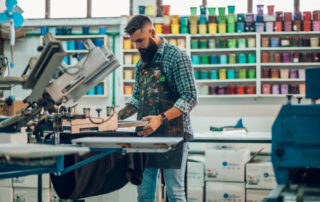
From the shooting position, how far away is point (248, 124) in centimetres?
532

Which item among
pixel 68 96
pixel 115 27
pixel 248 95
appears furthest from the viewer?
pixel 115 27

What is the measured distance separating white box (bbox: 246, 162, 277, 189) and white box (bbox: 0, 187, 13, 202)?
2095 mm

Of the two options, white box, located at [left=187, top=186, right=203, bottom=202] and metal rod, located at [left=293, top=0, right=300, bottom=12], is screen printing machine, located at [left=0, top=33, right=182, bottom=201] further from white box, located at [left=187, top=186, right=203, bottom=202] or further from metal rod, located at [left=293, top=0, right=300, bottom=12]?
metal rod, located at [left=293, top=0, right=300, bottom=12]

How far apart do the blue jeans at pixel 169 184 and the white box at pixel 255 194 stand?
163cm

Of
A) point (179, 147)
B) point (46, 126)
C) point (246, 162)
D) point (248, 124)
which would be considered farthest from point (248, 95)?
point (46, 126)

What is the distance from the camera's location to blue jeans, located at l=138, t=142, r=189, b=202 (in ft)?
7.41

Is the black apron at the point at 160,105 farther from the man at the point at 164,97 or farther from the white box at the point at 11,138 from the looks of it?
the white box at the point at 11,138

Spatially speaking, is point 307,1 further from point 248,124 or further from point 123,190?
point 123,190

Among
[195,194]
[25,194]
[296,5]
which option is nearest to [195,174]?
[195,194]

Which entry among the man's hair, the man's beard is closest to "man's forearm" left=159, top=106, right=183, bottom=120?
the man's beard

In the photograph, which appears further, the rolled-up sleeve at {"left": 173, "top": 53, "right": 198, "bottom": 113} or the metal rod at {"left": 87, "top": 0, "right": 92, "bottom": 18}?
the metal rod at {"left": 87, "top": 0, "right": 92, "bottom": 18}

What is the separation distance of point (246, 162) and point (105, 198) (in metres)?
1.32

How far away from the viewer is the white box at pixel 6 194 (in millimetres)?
3732

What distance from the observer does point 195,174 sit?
3.94m
